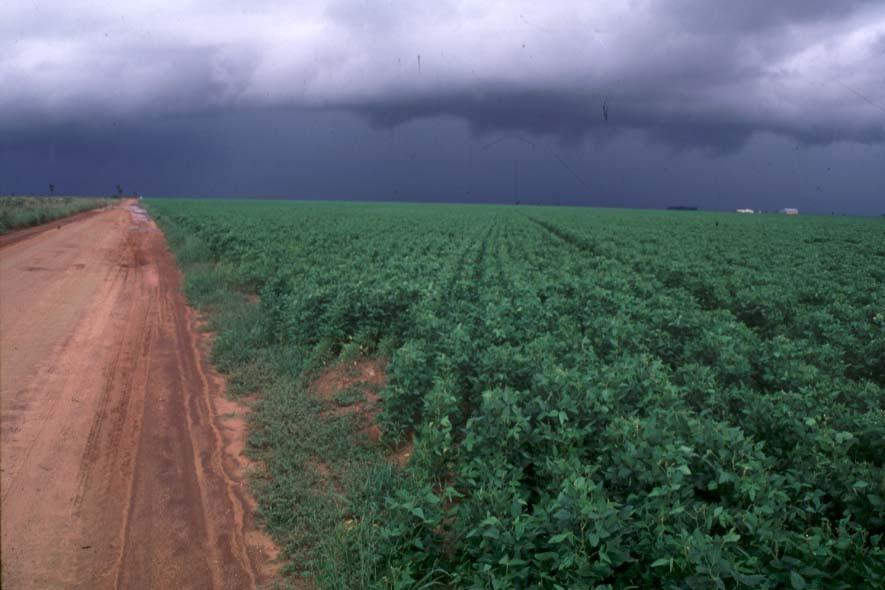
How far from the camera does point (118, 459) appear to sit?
5.47 metres

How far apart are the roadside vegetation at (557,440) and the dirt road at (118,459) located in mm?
430

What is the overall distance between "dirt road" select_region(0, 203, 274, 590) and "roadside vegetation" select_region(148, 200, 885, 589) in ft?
1.41

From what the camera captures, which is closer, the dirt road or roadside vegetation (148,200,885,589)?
roadside vegetation (148,200,885,589)

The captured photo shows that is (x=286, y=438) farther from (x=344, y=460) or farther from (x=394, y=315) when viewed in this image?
(x=394, y=315)

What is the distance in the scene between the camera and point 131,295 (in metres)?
13.2

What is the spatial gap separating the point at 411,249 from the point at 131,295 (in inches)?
373

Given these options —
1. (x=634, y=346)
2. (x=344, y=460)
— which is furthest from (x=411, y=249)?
(x=344, y=460)

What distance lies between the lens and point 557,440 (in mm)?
4441

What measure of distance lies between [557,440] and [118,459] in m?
4.13

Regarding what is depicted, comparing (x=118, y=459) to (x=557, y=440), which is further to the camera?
(x=118, y=459)

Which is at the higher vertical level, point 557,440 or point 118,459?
point 557,440

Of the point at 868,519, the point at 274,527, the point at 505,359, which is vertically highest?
the point at 505,359

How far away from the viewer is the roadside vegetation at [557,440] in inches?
134

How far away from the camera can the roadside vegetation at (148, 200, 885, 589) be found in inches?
134
